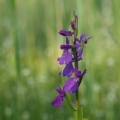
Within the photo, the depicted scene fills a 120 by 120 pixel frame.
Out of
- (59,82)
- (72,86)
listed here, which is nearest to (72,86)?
(72,86)

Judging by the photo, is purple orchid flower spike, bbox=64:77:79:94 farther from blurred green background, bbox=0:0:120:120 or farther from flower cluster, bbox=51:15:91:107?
blurred green background, bbox=0:0:120:120

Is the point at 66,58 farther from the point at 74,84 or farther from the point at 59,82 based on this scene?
the point at 59,82

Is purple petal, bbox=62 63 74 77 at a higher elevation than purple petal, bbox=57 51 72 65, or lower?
lower

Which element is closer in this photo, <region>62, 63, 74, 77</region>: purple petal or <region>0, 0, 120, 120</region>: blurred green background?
<region>62, 63, 74, 77</region>: purple petal

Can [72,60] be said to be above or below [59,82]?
above

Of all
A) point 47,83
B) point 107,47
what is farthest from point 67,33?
point 107,47

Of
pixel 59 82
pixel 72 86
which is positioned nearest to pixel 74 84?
pixel 72 86

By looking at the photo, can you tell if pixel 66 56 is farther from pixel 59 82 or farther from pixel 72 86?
pixel 59 82

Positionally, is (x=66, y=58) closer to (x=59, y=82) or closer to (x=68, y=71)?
(x=68, y=71)

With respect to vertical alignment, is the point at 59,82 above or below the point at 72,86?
below

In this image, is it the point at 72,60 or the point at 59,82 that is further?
the point at 59,82

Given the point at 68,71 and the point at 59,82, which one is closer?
the point at 68,71

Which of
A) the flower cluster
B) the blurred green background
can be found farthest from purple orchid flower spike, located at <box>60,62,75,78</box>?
the blurred green background
